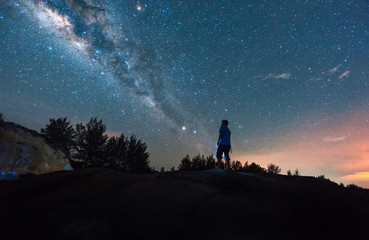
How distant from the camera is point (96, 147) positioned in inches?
1024

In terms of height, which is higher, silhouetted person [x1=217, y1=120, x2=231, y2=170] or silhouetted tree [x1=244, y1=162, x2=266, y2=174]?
silhouetted tree [x1=244, y1=162, x2=266, y2=174]

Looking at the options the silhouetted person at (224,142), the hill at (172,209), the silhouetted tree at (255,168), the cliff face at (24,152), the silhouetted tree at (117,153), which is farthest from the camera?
the silhouetted tree at (117,153)

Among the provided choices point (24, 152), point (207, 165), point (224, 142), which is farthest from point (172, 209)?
point (207, 165)

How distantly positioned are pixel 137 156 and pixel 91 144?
675cm

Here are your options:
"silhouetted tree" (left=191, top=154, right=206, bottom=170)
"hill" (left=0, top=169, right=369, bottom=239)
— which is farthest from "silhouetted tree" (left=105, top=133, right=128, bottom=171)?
"hill" (left=0, top=169, right=369, bottom=239)

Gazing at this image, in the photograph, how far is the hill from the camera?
188 cm

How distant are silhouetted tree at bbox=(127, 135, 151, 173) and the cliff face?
874 inches

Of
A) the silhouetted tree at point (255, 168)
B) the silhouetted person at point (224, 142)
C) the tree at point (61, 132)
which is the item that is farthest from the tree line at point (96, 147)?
the silhouetted person at point (224, 142)

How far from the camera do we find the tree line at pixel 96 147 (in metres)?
25.0

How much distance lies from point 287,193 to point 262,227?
98cm

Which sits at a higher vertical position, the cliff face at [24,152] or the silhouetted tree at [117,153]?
the silhouetted tree at [117,153]

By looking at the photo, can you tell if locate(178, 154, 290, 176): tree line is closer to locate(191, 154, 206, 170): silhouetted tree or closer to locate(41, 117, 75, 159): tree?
locate(191, 154, 206, 170): silhouetted tree

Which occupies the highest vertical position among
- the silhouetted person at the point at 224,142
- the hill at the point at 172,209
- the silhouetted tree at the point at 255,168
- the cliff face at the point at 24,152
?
the silhouetted tree at the point at 255,168

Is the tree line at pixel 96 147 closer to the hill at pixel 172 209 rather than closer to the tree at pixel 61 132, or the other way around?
the tree at pixel 61 132
